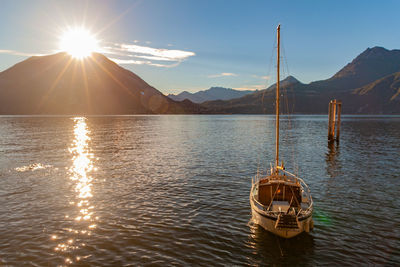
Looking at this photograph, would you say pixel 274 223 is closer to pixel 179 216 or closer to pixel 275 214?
pixel 275 214

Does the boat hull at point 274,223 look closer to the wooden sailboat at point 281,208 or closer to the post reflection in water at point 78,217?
the wooden sailboat at point 281,208

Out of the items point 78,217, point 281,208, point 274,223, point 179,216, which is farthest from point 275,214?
point 78,217

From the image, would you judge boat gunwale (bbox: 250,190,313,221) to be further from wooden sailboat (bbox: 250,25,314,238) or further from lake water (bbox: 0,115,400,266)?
lake water (bbox: 0,115,400,266)

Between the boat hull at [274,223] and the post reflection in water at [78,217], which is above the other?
the boat hull at [274,223]

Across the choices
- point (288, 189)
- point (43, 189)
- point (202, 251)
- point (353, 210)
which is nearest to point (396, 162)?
point (353, 210)

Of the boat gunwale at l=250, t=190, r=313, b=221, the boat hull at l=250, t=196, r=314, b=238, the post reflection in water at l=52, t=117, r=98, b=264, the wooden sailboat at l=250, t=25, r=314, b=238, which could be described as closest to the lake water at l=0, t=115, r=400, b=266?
the post reflection in water at l=52, t=117, r=98, b=264

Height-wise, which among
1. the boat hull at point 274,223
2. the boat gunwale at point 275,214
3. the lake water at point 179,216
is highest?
the boat gunwale at point 275,214

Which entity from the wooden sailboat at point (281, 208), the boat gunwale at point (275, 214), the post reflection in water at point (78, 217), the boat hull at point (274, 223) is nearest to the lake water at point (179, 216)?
the post reflection in water at point (78, 217)

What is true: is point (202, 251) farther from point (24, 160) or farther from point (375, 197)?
point (24, 160)

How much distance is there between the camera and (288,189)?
17.0m

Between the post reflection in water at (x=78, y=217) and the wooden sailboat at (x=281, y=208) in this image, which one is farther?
the wooden sailboat at (x=281, y=208)

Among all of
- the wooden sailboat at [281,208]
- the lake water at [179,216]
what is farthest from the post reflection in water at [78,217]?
the wooden sailboat at [281,208]

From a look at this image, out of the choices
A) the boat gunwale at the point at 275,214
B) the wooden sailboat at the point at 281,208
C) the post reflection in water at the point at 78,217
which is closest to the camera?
the post reflection in water at the point at 78,217

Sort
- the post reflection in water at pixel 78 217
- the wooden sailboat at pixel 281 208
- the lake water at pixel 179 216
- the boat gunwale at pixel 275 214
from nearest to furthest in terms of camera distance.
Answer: the lake water at pixel 179 216, the post reflection in water at pixel 78 217, the wooden sailboat at pixel 281 208, the boat gunwale at pixel 275 214
